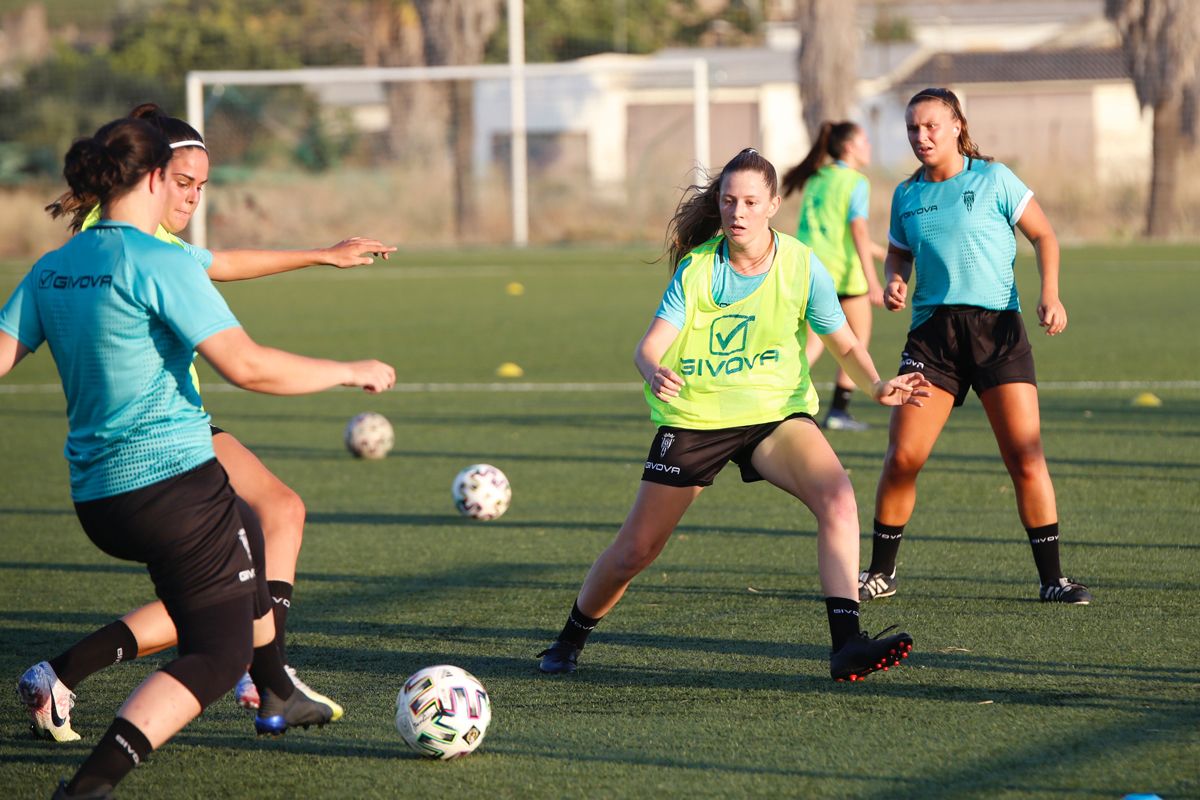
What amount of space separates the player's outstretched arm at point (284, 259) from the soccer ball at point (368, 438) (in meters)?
5.21

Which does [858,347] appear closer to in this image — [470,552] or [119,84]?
[470,552]

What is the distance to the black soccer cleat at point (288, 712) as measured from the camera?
4.88 metres

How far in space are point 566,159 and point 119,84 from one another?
14.6 metres

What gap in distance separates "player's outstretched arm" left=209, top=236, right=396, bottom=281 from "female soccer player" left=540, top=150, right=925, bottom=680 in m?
0.97

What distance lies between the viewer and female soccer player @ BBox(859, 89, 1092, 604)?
6.41 metres

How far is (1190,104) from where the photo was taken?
32156 mm

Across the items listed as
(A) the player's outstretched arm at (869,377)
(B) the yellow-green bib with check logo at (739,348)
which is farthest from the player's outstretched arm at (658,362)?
(A) the player's outstretched arm at (869,377)

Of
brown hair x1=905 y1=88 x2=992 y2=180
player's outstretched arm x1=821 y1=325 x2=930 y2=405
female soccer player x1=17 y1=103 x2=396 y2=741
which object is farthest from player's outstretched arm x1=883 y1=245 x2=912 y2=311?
female soccer player x1=17 y1=103 x2=396 y2=741

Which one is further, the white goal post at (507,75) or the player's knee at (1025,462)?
→ the white goal post at (507,75)

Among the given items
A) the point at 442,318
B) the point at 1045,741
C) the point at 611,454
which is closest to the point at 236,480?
the point at 1045,741

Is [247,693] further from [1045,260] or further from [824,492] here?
[1045,260]

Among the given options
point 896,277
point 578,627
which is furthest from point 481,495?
point 578,627

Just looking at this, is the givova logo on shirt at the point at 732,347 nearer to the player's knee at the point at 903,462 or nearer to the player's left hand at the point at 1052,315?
the player's knee at the point at 903,462

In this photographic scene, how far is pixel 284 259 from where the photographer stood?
543cm
